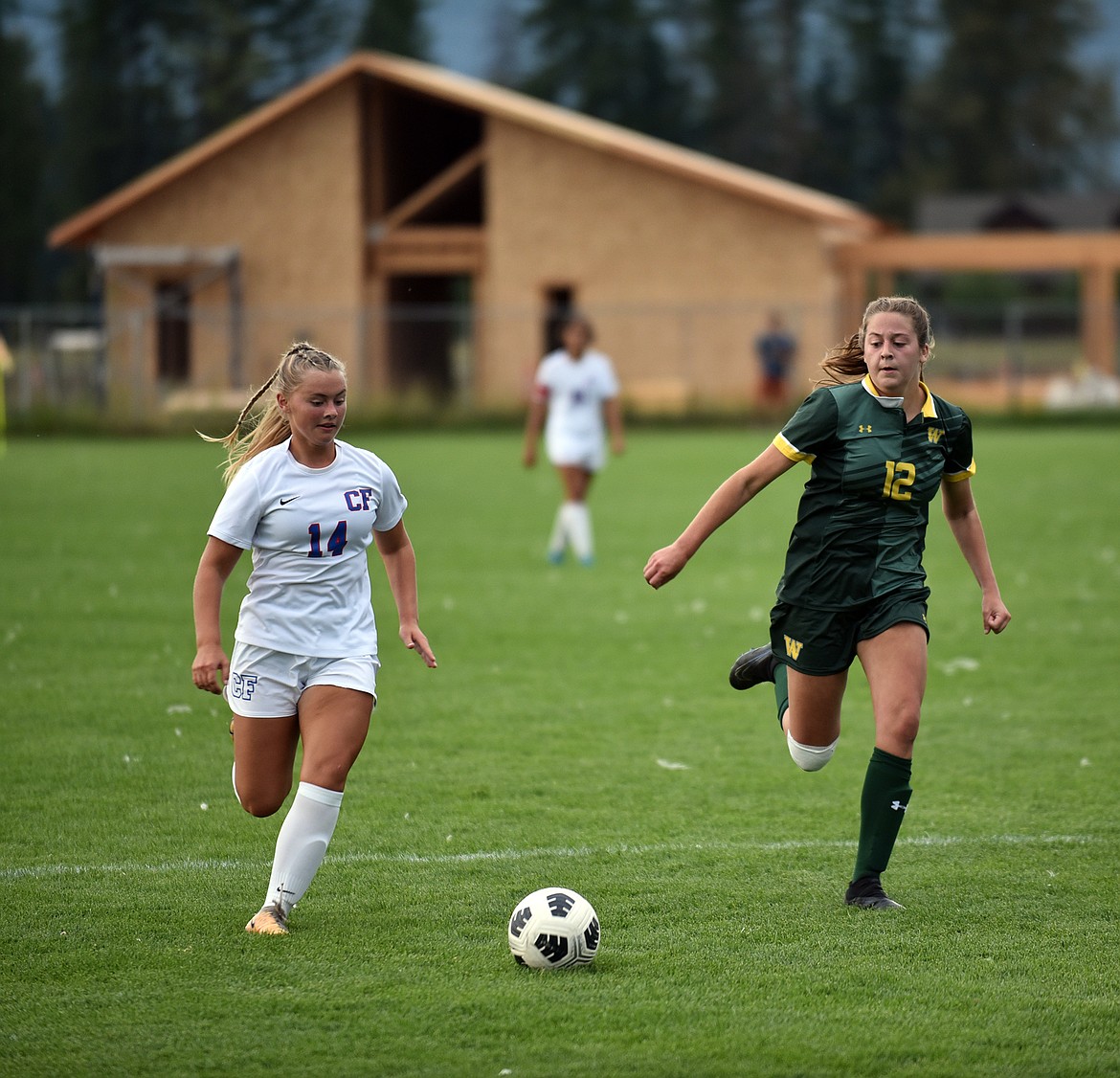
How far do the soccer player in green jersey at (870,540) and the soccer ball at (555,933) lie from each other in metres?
1.05

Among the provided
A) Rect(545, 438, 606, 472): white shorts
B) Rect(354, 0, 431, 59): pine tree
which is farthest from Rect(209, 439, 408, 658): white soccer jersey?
Answer: Rect(354, 0, 431, 59): pine tree

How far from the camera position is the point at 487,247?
37906 mm

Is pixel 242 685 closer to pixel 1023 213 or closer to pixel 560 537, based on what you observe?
pixel 560 537

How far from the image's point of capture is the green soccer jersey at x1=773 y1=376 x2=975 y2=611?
5367 mm

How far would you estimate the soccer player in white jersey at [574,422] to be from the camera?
46.6ft

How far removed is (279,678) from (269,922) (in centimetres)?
76

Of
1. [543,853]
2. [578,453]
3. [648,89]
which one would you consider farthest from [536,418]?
[648,89]

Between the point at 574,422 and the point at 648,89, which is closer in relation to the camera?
the point at 574,422

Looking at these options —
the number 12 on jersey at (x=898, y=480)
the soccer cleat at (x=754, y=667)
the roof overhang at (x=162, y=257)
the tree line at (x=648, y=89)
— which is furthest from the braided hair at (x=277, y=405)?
the tree line at (x=648, y=89)

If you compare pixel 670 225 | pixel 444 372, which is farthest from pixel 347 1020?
pixel 444 372

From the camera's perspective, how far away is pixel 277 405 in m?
5.24

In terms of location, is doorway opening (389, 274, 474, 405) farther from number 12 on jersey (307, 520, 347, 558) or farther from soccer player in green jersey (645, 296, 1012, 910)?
number 12 on jersey (307, 520, 347, 558)

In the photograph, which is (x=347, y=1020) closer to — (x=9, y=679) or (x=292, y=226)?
(x=9, y=679)

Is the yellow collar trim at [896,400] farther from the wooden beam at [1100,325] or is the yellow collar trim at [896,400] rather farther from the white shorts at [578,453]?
the wooden beam at [1100,325]
